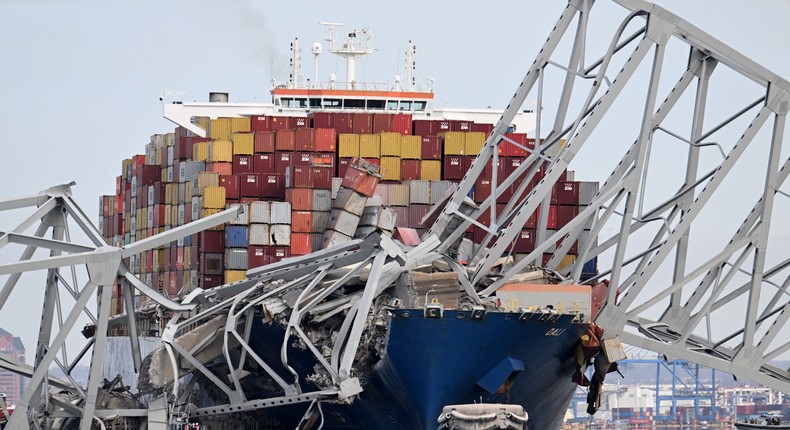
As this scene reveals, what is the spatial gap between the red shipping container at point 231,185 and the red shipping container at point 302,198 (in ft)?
10.6

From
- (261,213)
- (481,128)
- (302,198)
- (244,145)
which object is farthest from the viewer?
(481,128)

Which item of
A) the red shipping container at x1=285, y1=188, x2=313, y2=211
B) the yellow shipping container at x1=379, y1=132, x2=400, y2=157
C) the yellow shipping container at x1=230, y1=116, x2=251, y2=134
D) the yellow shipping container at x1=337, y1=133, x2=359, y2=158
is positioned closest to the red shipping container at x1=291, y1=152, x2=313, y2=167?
the yellow shipping container at x1=337, y1=133, x2=359, y2=158

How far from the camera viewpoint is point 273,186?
1973 inches

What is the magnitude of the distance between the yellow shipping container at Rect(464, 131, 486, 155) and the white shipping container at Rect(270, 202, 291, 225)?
274 inches

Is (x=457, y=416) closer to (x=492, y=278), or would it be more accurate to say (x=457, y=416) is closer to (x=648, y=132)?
(x=492, y=278)

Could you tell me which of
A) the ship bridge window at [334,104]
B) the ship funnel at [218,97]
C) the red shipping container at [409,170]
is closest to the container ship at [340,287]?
the red shipping container at [409,170]

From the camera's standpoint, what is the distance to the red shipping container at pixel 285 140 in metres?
51.6

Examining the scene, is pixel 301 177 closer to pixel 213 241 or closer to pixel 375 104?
pixel 213 241

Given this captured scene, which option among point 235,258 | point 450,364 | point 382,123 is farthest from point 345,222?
point 450,364

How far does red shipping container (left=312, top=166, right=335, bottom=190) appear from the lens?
157 feet

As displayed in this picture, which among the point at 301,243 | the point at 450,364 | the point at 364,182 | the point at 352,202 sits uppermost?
the point at 364,182

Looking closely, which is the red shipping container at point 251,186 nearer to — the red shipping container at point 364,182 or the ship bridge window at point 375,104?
the red shipping container at point 364,182

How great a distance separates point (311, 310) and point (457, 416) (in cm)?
680

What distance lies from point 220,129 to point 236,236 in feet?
31.3
